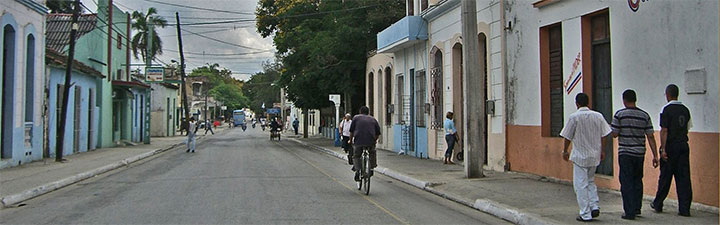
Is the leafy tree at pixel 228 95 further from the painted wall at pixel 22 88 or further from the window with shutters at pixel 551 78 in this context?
the window with shutters at pixel 551 78

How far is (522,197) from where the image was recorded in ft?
34.3

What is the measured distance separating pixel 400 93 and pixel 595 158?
17.3 m

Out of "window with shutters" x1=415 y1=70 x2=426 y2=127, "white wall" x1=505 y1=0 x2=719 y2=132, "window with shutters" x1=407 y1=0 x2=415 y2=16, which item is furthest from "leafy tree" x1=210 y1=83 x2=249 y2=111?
"white wall" x1=505 y1=0 x2=719 y2=132

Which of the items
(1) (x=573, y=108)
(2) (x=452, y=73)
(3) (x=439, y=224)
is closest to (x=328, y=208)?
(3) (x=439, y=224)

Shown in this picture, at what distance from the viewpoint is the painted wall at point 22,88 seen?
16906 millimetres

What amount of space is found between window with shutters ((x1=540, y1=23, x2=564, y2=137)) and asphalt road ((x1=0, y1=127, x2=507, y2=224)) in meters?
3.16

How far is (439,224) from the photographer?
8375mm

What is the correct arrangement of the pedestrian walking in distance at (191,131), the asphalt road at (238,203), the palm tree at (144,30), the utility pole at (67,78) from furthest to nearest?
1. the palm tree at (144,30)
2. the pedestrian walking in distance at (191,131)
3. the utility pole at (67,78)
4. the asphalt road at (238,203)

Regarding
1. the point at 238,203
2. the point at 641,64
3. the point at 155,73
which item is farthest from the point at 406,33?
the point at 155,73

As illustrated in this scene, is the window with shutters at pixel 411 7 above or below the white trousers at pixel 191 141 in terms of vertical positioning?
above

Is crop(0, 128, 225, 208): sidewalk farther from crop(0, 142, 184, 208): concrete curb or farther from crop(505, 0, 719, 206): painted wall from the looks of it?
crop(505, 0, 719, 206): painted wall

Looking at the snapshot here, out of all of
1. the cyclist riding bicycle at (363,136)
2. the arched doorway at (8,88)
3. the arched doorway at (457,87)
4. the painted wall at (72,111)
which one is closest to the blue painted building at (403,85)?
the arched doorway at (457,87)

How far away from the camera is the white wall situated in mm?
8531

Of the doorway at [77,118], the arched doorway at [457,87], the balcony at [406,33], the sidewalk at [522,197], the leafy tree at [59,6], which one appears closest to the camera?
the sidewalk at [522,197]
